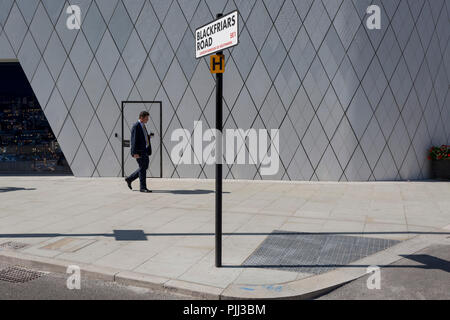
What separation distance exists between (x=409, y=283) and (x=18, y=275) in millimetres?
4480

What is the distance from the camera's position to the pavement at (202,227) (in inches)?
185

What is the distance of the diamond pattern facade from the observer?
12664 mm

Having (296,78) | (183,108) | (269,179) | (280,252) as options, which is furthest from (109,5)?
(280,252)

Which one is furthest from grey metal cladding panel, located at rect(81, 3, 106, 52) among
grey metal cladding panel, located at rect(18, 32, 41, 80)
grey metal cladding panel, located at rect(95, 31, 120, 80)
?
grey metal cladding panel, located at rect(18, 32, 41, 80)

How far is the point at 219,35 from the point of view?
15.7 feet

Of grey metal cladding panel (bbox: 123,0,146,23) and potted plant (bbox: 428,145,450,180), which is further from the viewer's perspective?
potted plant (bbox: 428,145,450,180)

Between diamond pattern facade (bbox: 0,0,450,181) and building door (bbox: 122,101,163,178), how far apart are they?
0.21 meters

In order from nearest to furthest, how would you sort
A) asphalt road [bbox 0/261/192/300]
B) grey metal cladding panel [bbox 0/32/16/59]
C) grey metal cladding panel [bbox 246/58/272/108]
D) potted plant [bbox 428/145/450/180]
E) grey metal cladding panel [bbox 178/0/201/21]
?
asphalt road [bbox 0/261/192/300] < grey metal cladding panel [bbox 246/58/272/108] < grey metal cladding panel [bbox 178/0/201/21] < potted plant [bbox 428/145/450/180] < grey metal cladding panel [bbox 0/32/16/59]

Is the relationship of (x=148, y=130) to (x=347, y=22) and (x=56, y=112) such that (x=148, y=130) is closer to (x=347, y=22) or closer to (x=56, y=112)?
(x=56, y=112)

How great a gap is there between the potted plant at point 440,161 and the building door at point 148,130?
894cm

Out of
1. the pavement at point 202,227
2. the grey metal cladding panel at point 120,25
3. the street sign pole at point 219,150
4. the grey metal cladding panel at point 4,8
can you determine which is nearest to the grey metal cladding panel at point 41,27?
the grey metal cladding panel at point 4,8

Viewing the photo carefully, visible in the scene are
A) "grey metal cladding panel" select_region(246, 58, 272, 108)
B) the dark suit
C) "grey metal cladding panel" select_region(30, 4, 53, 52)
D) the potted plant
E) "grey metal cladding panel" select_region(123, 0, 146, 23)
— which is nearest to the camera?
the dark suit

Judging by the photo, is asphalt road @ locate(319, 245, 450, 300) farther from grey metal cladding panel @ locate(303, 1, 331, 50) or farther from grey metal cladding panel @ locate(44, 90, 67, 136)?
grey metal cladding panel @ locate(44, 90, 67, 136)

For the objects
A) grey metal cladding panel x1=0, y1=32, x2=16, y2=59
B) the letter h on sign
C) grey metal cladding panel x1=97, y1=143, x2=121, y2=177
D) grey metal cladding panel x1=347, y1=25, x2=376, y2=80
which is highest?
grey metal cladding panel x1=0, y1=32, x2=16, y2=59
